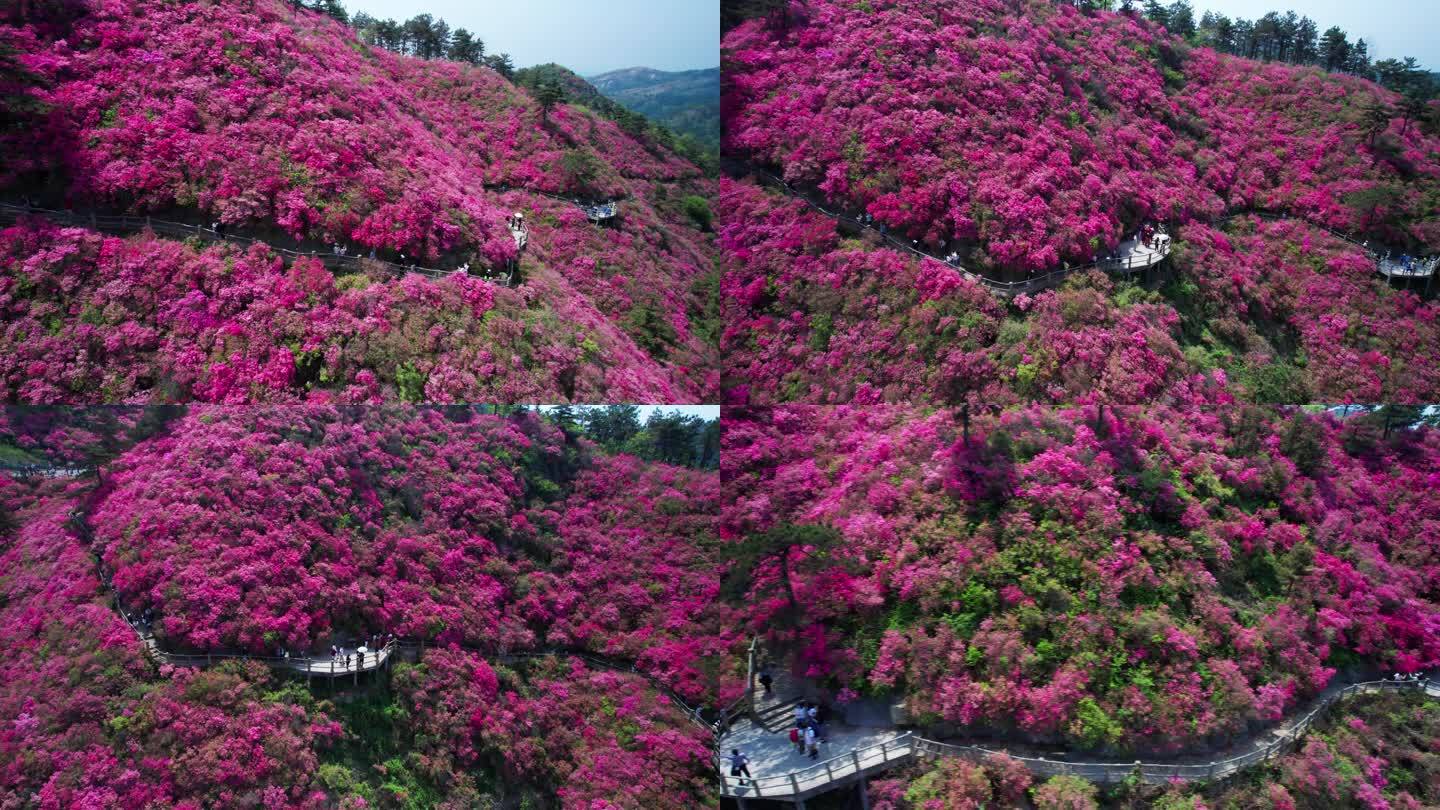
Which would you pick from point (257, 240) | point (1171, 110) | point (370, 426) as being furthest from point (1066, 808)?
point (1171, 110)

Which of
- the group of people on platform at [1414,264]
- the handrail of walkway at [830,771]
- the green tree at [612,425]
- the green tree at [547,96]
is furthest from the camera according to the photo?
the green tree at [547,96]

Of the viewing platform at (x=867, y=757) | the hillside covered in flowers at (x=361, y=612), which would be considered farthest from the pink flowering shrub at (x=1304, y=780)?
the hillside covered in flowers at (x=361, y=612)

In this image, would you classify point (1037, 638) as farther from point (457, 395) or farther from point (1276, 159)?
point (1276, 159)

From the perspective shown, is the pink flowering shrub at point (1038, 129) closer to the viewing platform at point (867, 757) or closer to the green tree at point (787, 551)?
the green tree at point (787, 551)

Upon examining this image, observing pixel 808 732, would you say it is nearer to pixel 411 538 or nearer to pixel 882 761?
pixel 882 761

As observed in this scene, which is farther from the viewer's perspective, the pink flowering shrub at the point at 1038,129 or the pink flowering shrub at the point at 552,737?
the pink flowering shrub at the point at 1038,129

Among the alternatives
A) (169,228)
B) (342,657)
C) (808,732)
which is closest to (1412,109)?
(808,732)
